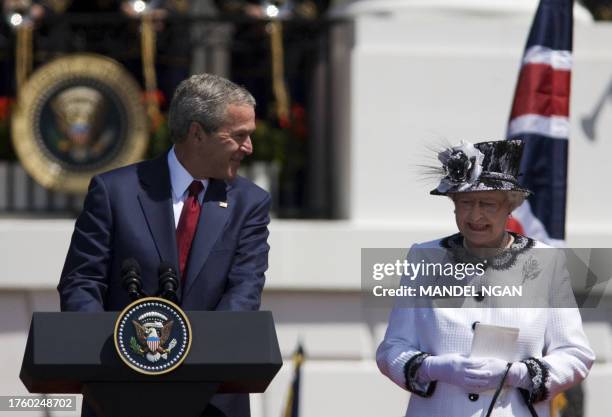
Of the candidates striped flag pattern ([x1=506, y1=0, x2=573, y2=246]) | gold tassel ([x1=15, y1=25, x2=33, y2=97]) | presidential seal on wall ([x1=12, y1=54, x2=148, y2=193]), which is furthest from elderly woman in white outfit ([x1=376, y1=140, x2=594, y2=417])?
gold tassel ([x1=15, y1=25, x2=33, y2=97])

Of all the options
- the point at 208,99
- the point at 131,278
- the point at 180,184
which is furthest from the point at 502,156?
the point at 131,278

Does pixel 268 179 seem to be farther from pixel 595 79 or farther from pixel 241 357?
pixel 241 357

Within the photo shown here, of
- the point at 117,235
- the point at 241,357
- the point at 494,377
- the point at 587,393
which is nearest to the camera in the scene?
the point at 241,357

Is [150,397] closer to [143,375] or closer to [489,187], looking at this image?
[143,375]

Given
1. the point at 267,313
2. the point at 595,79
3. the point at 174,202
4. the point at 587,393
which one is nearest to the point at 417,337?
the point at 267,313

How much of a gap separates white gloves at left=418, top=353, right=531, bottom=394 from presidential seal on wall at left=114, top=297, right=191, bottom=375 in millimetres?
849

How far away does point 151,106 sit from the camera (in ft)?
29.9

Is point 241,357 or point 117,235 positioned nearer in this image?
point 241,357

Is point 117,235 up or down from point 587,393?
up

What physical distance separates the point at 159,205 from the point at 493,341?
1214 mm

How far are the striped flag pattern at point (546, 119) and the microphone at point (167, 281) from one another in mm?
2733

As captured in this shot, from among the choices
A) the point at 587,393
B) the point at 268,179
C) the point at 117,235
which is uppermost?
the point at 117,235

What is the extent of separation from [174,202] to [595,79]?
4.44 meters

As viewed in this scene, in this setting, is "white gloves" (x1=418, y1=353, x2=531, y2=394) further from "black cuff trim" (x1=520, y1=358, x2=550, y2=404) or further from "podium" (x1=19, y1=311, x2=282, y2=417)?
"podium" (x1=19, y1=311, x2=282, y2=417)
